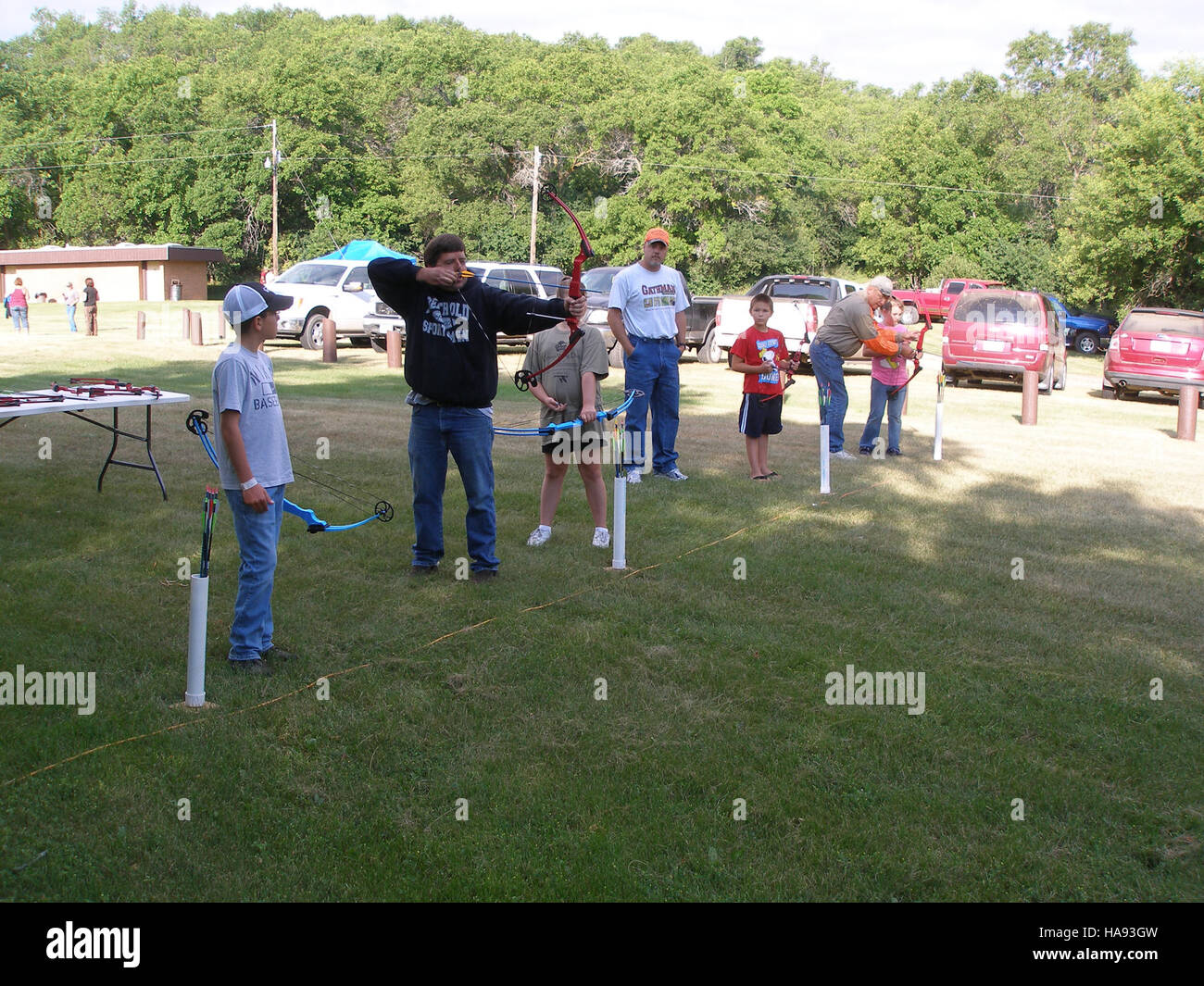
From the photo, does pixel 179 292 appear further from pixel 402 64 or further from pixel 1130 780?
pixel 1130 780

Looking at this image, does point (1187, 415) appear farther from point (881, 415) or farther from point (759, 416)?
point (759, 416)

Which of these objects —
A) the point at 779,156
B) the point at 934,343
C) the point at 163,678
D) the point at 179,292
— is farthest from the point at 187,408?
the point at 779,156

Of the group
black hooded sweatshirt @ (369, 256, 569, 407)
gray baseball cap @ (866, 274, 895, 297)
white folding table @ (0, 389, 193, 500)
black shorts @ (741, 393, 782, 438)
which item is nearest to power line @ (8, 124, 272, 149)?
gray baseball cap @ (866, 274, 895, 297)

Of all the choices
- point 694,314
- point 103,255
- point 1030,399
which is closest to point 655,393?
point 1030,399

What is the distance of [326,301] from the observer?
24.4 meters

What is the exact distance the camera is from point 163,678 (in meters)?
5.53

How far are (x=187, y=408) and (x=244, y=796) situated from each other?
12.1m

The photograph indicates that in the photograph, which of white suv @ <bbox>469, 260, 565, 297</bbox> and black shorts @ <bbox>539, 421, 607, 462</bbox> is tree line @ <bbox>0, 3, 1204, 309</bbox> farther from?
black shorts @ <bbox>539, 421, 607, 462</bbox>

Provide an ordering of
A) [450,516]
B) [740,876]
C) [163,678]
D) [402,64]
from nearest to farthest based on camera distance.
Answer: [740,876] → [163,678] → [450,516] → [402,64]

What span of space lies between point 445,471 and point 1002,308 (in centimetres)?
1799

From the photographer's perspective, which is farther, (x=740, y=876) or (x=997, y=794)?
(x=997, y=794)

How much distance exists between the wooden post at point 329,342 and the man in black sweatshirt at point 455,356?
50.8 feet

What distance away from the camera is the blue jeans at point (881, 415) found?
12.5 meters

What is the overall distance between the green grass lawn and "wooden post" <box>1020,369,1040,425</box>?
6.66 m
